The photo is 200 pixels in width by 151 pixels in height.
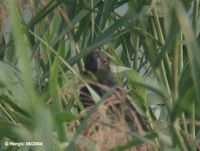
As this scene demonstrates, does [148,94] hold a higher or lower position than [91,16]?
lower

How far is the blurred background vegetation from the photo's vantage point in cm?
69

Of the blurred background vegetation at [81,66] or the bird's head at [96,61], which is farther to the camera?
the bird's head at [96,61]

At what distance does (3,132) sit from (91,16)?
55 centimetres

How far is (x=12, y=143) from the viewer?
1.13 metres

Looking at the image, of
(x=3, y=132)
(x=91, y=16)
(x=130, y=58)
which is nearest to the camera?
(x=3, y=132)

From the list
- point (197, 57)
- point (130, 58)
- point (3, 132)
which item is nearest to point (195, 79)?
point (197, 57)

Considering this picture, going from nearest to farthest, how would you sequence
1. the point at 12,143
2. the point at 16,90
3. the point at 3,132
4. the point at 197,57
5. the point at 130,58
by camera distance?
the point at 197,57, the point at 16,90, the point at 3,132, the point at 12,143, the point at 130,58

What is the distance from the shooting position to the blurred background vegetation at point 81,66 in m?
0.69

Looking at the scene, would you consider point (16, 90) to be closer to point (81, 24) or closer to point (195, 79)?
point (195, 79)

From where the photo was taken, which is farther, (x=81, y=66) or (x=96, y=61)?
(x=96, y=61)

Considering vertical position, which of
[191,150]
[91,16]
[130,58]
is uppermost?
[91,16]

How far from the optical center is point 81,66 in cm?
162

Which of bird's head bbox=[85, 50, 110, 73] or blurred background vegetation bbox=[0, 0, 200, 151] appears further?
bird's head bbox=[85, 50, 110, 73]

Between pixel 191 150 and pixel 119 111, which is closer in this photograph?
pixel 119 111
